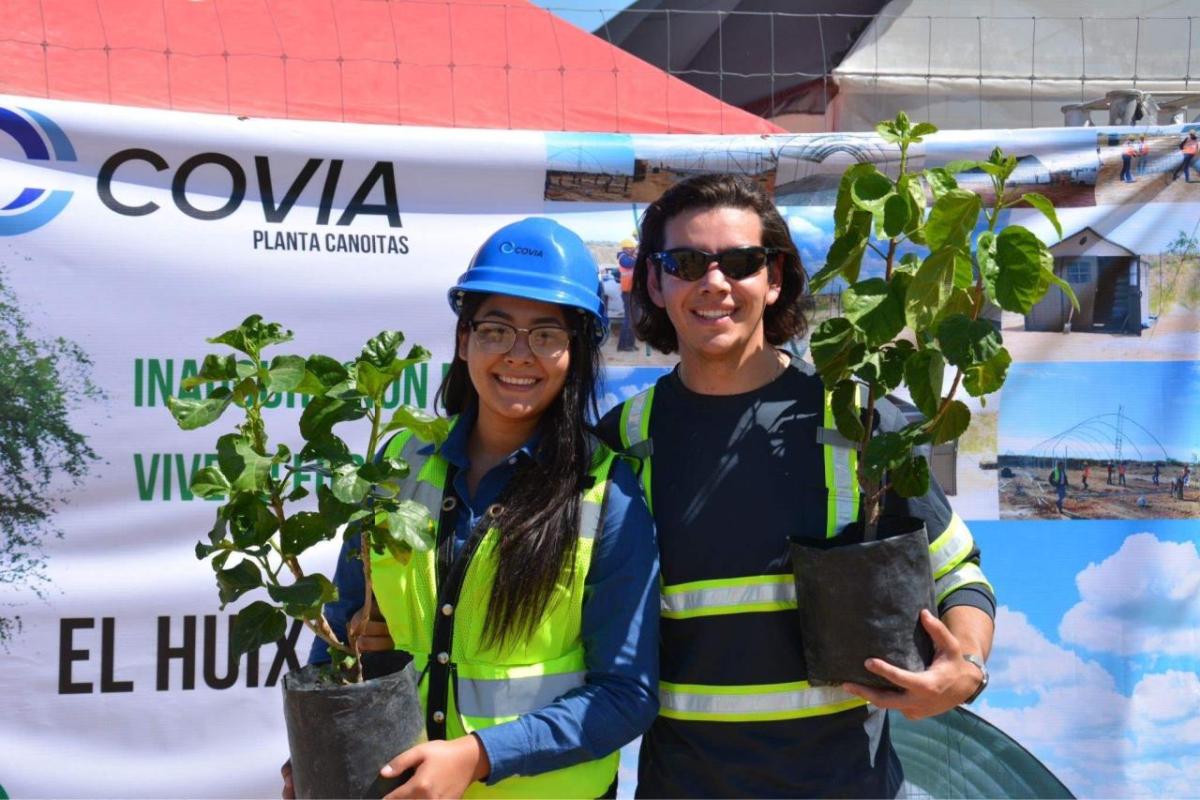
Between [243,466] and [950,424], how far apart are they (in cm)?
109

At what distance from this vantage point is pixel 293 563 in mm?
1569

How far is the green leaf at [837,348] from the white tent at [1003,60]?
304 cm

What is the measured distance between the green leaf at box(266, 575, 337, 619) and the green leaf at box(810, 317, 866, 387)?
84cm

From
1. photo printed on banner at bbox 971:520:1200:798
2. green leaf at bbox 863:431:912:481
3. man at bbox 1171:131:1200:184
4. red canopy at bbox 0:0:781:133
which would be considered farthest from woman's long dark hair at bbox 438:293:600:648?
man at bbox 1171:131:1200:184

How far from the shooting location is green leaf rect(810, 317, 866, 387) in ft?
5.78

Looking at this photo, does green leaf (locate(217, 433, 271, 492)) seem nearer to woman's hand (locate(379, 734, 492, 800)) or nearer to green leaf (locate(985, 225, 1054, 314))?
woman's hand (locate(379, 734, 492, 800))

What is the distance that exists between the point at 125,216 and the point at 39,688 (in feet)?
4.09

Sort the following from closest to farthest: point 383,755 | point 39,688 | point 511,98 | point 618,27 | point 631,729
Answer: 1. point 383,755
2. point 631,729
3. point 39,688
4. point 511,98
5. point 618,27

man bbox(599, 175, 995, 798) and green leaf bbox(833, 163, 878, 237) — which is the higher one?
green leaf bbox(833, 163, 878, 237)

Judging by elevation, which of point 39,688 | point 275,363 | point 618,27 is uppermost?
point 618,27

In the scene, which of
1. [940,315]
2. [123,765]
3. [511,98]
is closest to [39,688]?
[123,765]

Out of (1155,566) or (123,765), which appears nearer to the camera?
(123,765)

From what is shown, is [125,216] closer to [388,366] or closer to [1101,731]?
[388,366]

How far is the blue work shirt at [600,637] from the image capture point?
1.60 m
